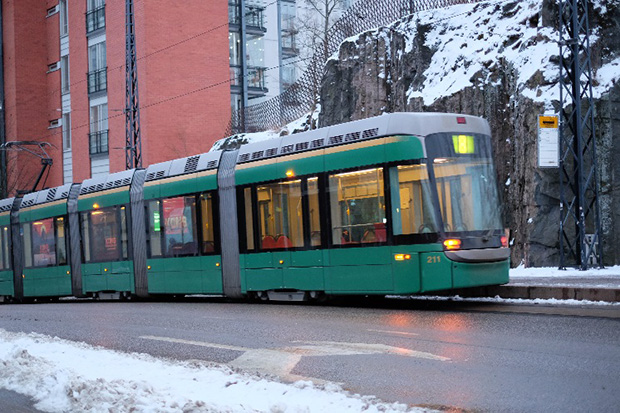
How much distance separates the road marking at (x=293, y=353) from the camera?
9328mm

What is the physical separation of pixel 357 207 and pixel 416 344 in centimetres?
577

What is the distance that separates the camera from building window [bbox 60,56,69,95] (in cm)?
5216

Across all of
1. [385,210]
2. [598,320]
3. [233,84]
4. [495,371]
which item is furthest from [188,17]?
[495,371]

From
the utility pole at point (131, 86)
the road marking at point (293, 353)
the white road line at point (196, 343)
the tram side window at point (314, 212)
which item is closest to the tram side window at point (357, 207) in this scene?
the tram side window at point (314, 212)

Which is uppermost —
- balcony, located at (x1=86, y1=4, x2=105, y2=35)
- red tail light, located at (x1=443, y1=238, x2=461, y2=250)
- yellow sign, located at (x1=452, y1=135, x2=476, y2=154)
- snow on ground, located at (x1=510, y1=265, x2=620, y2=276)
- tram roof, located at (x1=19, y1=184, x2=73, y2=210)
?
balcony, located at (x1=86, y1=4, x2=105, y2=35)

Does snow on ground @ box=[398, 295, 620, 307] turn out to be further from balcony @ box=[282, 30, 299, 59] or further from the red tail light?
balcony @ box=[282, 30, 299, 59]

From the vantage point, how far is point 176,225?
2139 centimetres

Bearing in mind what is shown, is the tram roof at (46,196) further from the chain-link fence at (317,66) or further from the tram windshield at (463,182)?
the tram windshield at (463,182)

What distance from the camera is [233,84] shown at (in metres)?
50.9

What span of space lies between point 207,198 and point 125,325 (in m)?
5.41

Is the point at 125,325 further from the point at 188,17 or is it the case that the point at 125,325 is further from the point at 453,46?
the point at 188,17

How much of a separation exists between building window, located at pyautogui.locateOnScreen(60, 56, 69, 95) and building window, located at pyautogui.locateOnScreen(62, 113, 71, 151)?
1.46 metres

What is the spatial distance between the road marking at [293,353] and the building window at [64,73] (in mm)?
43495

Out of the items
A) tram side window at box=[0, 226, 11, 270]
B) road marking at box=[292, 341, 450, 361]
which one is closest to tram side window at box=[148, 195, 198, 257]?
tram side window at box=[0, 226, 11, 270]
